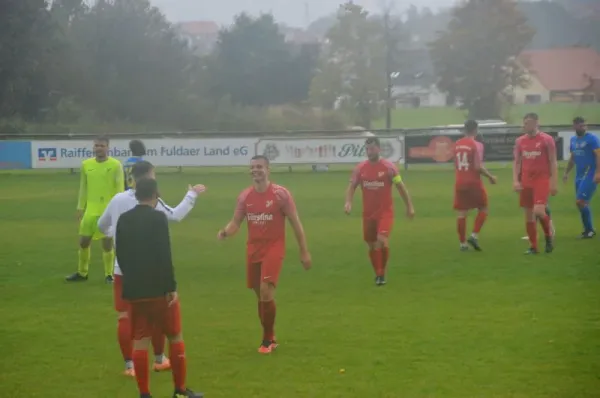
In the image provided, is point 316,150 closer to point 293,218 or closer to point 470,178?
point 470,178

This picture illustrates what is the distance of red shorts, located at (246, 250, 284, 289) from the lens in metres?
9.12

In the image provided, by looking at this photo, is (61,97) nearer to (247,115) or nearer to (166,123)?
(166,123)

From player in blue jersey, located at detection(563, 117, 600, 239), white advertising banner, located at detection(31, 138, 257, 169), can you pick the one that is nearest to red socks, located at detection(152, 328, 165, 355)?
player in blue jersey, located at detection(563, 117, 600, 239)

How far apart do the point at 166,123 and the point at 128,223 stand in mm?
45331

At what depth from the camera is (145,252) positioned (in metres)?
7.11

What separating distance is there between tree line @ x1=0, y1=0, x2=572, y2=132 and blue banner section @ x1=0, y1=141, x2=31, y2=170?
7039mm

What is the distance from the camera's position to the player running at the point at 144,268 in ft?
23.3

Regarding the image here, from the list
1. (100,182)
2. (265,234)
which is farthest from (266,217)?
(100,182)

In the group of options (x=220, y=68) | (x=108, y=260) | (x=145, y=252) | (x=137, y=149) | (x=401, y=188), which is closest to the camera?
(x=145, y=252)

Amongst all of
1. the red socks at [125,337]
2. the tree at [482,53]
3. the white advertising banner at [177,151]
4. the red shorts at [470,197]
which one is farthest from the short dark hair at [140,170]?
the tree at [482,53]

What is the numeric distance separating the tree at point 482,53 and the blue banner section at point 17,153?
59.0 feet

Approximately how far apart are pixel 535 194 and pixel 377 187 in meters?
3.29

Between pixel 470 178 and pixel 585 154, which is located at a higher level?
pixel 585 154

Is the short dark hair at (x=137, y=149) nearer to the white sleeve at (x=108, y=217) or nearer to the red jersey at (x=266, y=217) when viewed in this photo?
the red jersey at (x=266, y=217)
